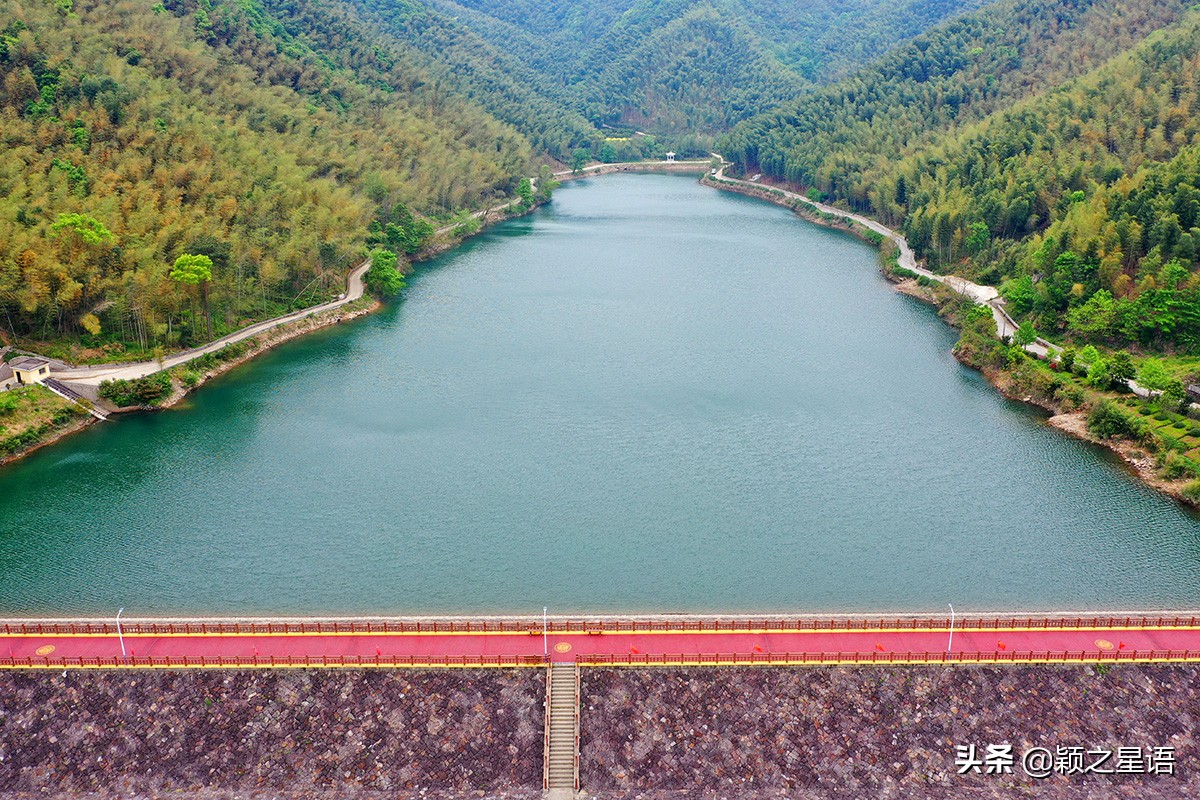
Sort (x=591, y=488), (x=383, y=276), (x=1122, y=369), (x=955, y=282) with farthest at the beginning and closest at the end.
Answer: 1. (x=383, y=276)
2. (x=955, y=282)
3. (x=1122, y=369)
4. (x=591, y=488)

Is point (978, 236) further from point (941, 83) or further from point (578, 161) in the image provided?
point (578, 161)

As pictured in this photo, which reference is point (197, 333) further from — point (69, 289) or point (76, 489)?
point (76, 489)

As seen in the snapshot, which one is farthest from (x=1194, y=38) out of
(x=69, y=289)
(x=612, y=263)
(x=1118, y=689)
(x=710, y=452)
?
(x=69, y=289)

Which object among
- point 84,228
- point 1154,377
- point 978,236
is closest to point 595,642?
point 1154,377

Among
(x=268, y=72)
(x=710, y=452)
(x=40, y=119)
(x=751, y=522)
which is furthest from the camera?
(x=268, y=72)

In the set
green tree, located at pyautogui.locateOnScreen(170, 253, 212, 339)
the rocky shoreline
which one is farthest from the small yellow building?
the rocky shoreline

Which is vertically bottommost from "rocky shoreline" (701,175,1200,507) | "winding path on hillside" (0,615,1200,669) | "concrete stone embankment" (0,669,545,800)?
"concrete stone embankment" (0,669,545,800)

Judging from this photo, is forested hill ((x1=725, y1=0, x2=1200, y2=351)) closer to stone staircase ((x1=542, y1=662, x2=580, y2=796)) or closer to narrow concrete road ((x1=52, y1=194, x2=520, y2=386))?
stone staircase ((x1=542, y1=662, x2=580, y2=796))
